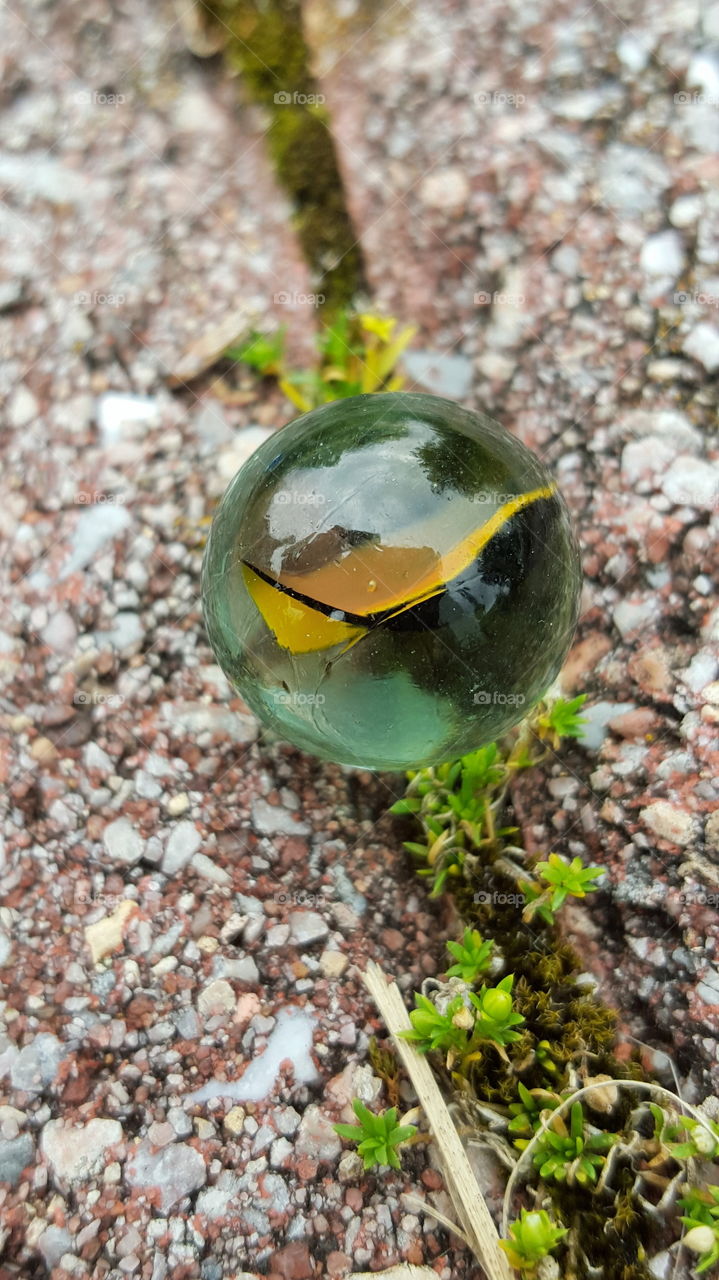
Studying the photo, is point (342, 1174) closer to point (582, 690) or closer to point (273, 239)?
point (582, 690)

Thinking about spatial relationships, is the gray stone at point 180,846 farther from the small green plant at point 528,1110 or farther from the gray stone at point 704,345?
the gray stone at point 704,345

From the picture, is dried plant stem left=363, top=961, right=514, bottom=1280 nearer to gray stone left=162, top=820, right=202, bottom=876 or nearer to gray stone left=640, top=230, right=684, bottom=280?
gray stone left=162, top=820, right=202, bottom=876

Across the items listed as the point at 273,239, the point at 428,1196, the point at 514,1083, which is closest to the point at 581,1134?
the point at 514,1083

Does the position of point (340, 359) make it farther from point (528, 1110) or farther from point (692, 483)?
point (528, 1110)

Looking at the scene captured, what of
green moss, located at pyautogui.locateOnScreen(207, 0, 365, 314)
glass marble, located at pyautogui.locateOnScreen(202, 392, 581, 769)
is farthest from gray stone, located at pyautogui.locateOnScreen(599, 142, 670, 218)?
glass marble, located at pyautogui.locateOnScreen(202, 392, 581, 769)

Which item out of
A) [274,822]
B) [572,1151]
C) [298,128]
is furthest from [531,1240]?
[298,128]

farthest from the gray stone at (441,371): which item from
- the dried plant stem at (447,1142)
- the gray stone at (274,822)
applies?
the dried plant stem at (447,1142)
